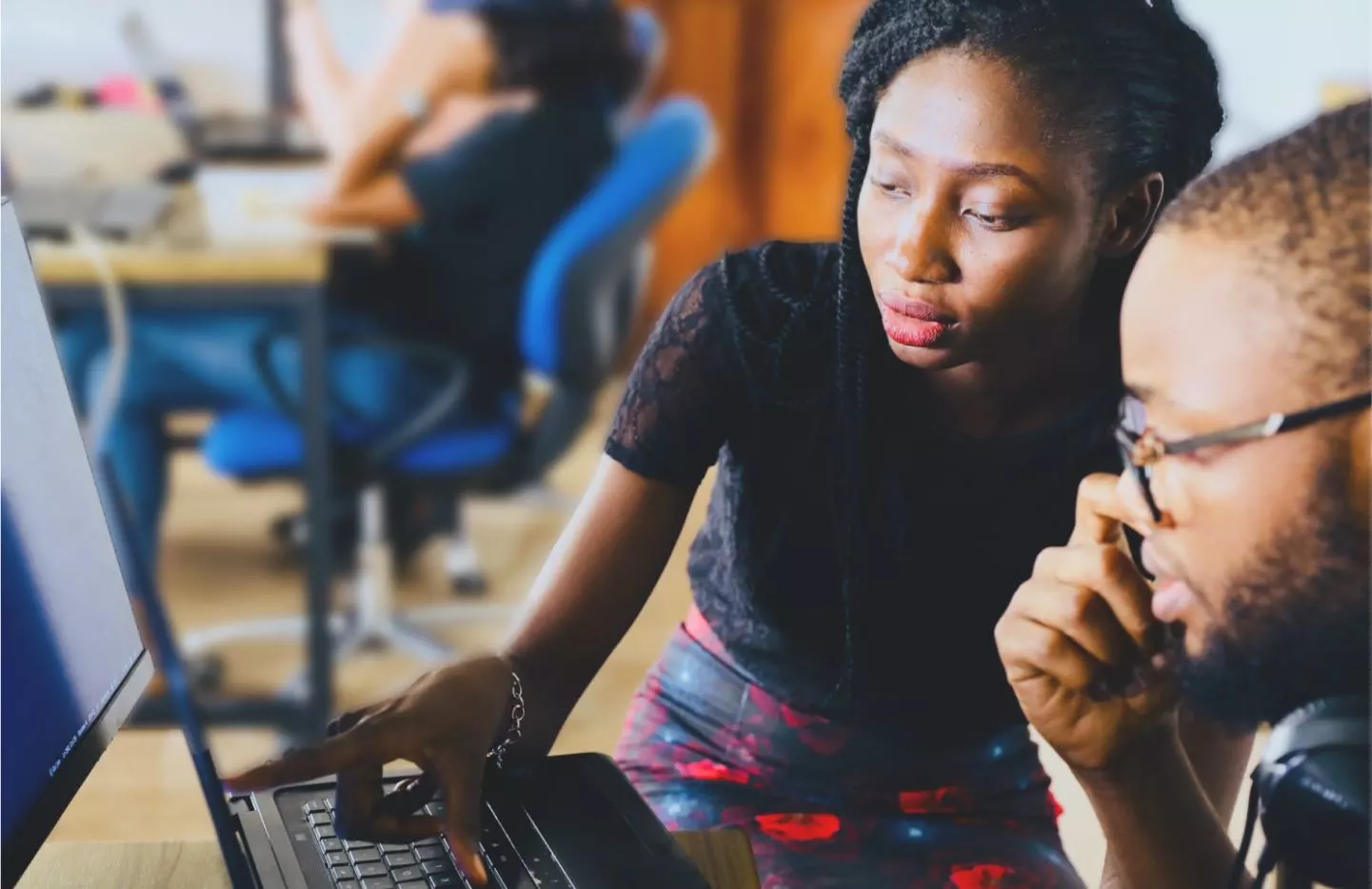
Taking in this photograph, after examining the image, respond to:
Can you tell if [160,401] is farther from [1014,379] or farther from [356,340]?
[1014,379]

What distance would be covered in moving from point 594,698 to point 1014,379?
1471 millimetres

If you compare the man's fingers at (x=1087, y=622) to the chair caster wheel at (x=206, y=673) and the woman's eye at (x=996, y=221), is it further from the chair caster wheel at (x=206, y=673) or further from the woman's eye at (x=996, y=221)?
the chair caster wheel at (x=206, y=673)

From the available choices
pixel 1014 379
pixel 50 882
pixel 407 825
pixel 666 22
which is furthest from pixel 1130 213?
pixel 666 22

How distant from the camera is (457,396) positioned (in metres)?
2.10

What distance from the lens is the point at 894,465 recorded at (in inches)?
38.7

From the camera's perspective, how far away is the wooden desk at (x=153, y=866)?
2.39 ft

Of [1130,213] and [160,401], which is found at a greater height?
[1130,213]

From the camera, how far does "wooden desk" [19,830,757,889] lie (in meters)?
0.73

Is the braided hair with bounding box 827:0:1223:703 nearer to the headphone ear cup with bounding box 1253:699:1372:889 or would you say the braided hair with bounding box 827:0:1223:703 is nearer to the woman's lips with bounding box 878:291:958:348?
the woman's lips with bounding box 878:291:958:348

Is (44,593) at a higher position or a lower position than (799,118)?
higher

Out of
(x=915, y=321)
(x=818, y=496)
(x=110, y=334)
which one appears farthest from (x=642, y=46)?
(x=915, y=321)

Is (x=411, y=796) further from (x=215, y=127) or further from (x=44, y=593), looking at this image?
(x=215, y=127)

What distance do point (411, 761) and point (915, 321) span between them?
14.1 inches

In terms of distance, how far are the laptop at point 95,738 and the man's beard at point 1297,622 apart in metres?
0.27
